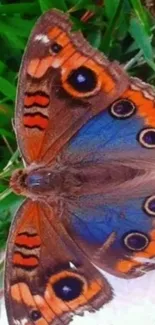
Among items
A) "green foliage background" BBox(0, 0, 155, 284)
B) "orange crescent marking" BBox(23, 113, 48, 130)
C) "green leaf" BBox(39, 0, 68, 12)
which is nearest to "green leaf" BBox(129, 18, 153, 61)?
"green foliage background" BBox(0, 0, 155, 284)

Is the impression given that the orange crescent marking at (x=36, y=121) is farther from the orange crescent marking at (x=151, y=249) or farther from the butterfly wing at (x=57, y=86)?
the orange crescent marking at (x=151, y=249)

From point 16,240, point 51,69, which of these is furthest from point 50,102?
point 16,240

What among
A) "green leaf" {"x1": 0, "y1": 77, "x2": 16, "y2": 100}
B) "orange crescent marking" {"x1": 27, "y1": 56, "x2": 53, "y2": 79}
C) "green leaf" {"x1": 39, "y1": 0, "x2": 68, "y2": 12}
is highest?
"green leaf" {"x1": 39, "y1": 0, "x2": 68, "y2": 12}

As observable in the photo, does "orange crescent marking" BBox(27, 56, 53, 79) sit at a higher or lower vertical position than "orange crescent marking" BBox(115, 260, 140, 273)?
higher

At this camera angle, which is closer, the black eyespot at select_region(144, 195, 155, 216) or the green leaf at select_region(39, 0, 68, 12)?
the black eyespot at select_region(144, 195, 155, 216)

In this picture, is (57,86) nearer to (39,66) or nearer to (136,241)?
(39,66)

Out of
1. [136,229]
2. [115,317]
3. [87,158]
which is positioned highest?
[87,158]

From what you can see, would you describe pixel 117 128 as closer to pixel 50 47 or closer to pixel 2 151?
pixel 50 47

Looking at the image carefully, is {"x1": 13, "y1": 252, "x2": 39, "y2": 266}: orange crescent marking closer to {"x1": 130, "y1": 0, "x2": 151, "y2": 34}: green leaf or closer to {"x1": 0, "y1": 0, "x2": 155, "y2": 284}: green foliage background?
{"x1": 0, "y1": 0, "x2": 155, "y2": 284}: green foliage background
